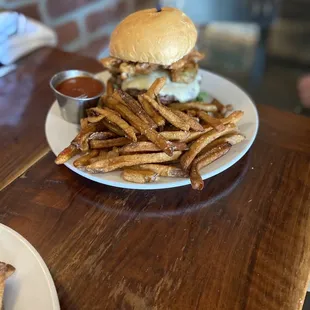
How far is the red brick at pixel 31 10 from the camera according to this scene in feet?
7.32

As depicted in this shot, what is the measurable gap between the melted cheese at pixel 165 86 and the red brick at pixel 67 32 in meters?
1.32

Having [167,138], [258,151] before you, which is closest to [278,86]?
[258,151]

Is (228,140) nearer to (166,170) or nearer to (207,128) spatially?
(207,128)

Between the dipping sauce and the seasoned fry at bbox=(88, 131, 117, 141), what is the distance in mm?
280

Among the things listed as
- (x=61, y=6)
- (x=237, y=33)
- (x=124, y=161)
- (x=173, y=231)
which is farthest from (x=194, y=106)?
(x=237, y=33)

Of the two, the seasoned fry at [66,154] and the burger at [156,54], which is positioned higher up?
the burger at [156,54]

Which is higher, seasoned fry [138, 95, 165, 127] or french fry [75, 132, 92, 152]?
seasoned fry [138, 95, 165, 127]

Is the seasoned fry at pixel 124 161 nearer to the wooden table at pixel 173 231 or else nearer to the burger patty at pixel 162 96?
the wooden table at pixel 173 231

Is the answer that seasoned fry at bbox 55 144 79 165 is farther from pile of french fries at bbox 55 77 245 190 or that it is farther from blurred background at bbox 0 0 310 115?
blurred background at bbox 0 0 310 115

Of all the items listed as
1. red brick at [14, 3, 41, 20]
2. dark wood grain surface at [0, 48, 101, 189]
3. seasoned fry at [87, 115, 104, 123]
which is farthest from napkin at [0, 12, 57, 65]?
seasoned fry at [87, 115, 104, 123]

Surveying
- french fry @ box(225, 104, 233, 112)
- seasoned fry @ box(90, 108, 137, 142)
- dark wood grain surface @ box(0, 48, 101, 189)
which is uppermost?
seasoned fry @ box(90, 108, 137, 142)

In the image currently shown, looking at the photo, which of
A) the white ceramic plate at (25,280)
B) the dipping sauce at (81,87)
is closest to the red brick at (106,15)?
the dipping sauce at (81,87)

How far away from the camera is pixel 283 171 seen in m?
1.19

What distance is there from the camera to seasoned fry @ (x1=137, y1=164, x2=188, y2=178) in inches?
42.7
